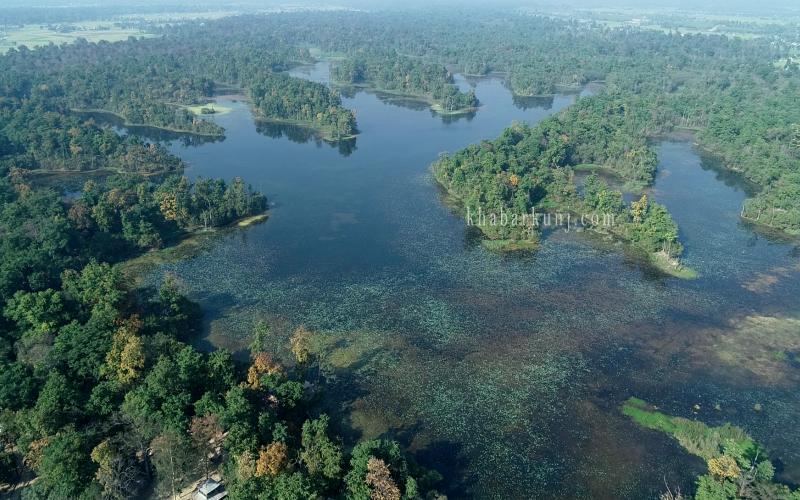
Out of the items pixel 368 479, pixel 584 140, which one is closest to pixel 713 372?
pixel 368 479

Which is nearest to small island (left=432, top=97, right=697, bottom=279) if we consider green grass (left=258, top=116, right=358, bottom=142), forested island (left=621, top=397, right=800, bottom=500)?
forested island (left=621, top=397, right=800, bottom=500)

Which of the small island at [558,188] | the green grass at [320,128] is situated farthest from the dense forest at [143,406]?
the green grass at [320,128]

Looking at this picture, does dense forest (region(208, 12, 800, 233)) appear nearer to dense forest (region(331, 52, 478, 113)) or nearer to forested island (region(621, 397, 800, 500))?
dense forest (region(331, 52, 478, 113))

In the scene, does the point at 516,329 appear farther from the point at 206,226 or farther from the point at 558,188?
the point at 206,226

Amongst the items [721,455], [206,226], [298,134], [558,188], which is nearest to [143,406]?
[721,455]

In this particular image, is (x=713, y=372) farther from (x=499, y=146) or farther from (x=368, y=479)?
→ (x=499, y=146)

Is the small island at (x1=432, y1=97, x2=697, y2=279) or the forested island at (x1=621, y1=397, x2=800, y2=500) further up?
the small island at (x1=432, y1=97, x2=697, y2=279)

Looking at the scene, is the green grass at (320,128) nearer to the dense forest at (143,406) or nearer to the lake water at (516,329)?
the lake water at (516,329)
